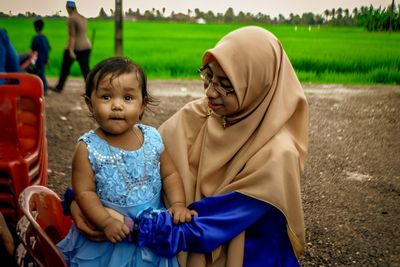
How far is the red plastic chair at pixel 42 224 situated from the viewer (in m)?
1.68

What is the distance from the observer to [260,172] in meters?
1.77

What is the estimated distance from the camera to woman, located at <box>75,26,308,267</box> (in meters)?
1.75

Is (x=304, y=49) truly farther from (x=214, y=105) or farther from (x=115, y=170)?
(x=115, y=170)

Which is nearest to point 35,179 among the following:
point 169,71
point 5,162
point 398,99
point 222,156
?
point 5,162

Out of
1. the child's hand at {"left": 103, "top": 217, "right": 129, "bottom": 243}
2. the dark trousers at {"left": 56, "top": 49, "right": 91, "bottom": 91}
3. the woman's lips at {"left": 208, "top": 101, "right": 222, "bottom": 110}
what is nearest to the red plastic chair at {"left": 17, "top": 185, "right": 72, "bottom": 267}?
the child's hand at {"left": 103, "top": 217, "right": 129, "bottom": 243}

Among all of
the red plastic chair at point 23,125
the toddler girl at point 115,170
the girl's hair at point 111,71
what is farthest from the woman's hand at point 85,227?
the red plastic chair at point 23,125

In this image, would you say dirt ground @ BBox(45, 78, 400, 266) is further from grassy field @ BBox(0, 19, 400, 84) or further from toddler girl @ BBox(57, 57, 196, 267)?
toddler girl @ BBox(57, 57, 196, 267)

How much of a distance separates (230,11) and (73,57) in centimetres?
279

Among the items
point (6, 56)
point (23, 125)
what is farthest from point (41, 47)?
point (23, 125)

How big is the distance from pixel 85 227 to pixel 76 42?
4764 mm

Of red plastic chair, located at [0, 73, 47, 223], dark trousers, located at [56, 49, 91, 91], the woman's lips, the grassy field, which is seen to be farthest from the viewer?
dark trousers, located at [56, 49, 91, 91]

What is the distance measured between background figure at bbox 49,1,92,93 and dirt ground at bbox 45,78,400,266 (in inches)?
24.7

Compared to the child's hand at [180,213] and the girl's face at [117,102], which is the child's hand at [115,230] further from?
the girl's face at [117,102]

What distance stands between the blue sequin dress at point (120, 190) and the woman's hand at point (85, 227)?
4 centimetres
